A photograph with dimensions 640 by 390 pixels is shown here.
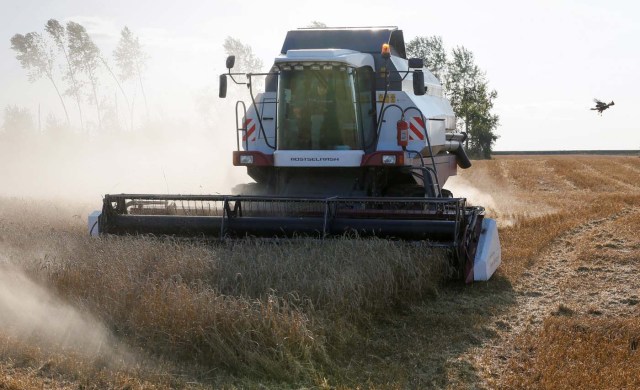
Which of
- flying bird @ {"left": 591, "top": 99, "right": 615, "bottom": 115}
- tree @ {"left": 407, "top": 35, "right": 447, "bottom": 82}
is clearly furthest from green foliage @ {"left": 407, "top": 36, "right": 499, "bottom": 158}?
flying bird @ {"left": 591, "top": 99, "right": 615, "bottom": 115}

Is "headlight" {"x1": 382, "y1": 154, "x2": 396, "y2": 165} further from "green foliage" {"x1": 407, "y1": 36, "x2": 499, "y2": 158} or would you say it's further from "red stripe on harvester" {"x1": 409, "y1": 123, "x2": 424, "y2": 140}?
"green foliage" {"x1": 407, "y1": 36, "x2": 499, "y2": 158}

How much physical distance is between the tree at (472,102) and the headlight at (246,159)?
4010 cm

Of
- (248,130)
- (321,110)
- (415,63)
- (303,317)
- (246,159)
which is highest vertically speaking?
(415,63)

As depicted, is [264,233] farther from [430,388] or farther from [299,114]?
[430,388]

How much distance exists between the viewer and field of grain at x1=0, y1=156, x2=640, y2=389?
14.4 feet

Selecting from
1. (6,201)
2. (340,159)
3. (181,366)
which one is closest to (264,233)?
(340,159)

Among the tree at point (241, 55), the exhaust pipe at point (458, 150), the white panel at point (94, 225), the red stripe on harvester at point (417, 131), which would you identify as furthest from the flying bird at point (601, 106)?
the tree at point (241, 55)

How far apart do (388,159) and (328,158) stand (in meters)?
0.65

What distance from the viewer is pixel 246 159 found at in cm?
912

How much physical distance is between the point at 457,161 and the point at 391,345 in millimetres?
7654

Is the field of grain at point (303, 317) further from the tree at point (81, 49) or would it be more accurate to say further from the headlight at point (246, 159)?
the tree at point (81, 49)

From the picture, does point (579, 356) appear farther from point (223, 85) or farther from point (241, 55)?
point (241, 55)

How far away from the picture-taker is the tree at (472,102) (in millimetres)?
49281

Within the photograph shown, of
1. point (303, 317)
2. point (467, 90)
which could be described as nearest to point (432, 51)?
point (467, 90)
